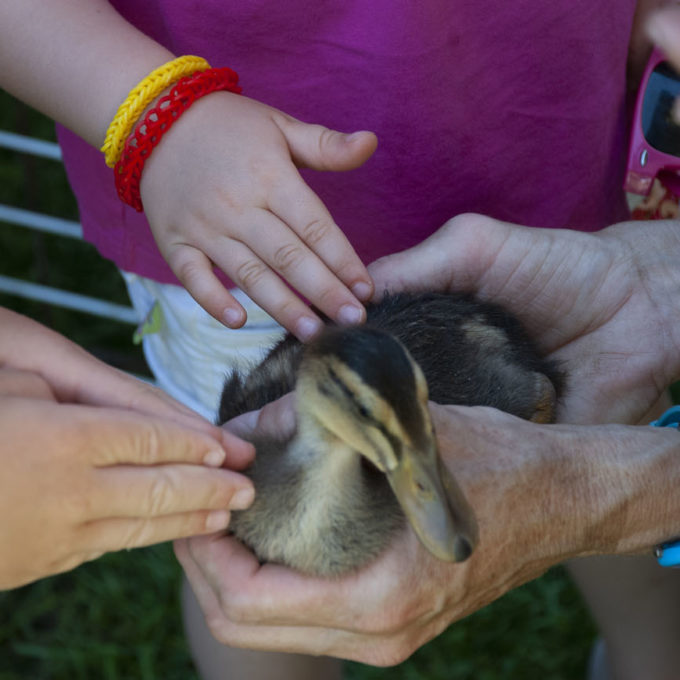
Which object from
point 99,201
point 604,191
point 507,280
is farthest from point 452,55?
point 99,201

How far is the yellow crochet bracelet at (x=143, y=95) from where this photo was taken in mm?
1254

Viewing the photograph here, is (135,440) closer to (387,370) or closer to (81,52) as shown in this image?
(387,370)

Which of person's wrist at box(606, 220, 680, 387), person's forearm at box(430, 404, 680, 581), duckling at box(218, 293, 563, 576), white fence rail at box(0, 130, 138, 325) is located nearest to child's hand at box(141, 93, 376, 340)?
duckling at box(218, 293, 563, 576)

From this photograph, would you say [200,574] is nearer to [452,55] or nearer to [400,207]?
[400,207]

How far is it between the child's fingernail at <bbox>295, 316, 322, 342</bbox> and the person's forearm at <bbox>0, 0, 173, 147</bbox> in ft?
1.28

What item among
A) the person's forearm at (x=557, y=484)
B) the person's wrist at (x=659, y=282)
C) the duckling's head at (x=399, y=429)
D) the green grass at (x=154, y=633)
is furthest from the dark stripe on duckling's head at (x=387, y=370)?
the green grass at (x=154, y=633)

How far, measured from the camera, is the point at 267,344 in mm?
1613

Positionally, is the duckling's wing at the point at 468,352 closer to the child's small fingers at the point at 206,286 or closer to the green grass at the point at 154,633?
the child's small fingers at the point at 206,286

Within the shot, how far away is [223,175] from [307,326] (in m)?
0.23

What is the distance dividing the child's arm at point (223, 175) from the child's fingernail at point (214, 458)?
29 centimetres

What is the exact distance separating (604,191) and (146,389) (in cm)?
105

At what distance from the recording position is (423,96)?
1.41 metres

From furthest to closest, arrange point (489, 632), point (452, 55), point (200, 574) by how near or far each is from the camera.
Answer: point (489, 632) → point (452, 55) → point (200, 574)

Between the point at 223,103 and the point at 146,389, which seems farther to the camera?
the point at 223,103
